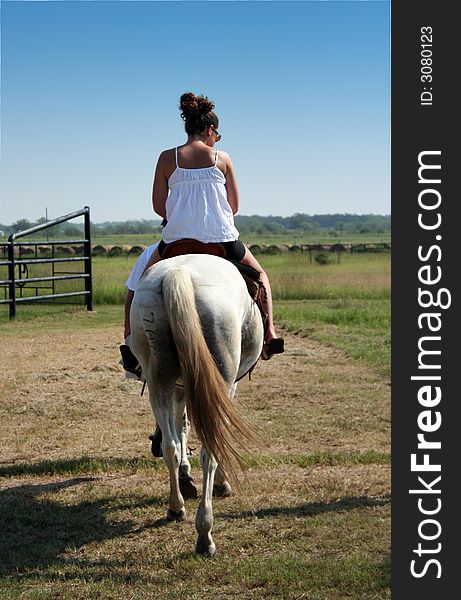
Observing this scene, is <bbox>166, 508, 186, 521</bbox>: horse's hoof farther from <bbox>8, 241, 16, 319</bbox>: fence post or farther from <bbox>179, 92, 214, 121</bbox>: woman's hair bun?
<bbox>8, 241, 16, 319</bbox>: fence post

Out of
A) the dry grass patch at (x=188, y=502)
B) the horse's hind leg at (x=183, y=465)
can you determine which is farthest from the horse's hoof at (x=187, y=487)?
the dry grass patch at (x=188, y=502)

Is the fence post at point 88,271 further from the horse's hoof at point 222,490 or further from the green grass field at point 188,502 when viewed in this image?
the horse's hoof at point 222,490

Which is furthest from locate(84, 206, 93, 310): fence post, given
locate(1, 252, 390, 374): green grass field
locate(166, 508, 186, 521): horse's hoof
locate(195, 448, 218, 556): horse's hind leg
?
locate(195, 448, 218, 556): horse's hind leg

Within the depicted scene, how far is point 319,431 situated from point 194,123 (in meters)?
3.27

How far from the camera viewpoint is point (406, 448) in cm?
414

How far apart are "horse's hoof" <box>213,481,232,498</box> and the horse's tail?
1213mm

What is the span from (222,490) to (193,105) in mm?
A: 2499

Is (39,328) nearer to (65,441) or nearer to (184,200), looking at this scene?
(65,441)

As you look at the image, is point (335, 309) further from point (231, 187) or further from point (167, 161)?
point (167, 161)

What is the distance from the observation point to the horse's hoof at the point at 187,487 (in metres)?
5.21

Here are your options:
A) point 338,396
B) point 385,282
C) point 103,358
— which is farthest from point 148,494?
point 385,282

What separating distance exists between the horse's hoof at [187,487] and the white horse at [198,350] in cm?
44

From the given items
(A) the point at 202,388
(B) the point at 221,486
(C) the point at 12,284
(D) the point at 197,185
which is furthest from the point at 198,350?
(C) the point at 12,284

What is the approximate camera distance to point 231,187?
5.16 m
